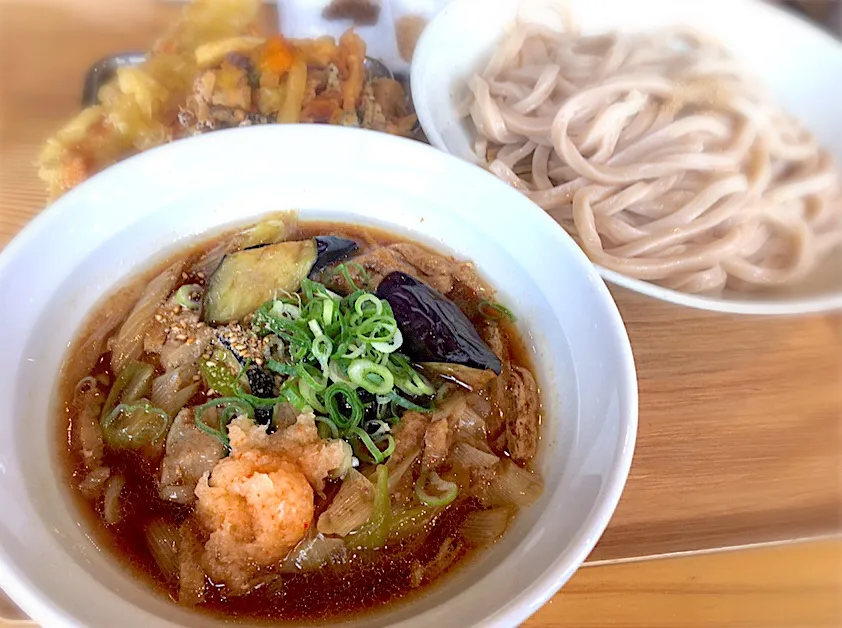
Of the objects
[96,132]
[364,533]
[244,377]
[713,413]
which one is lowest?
[713,413]

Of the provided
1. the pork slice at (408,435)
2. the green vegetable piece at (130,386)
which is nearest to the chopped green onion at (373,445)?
the pork slice at (408,435)

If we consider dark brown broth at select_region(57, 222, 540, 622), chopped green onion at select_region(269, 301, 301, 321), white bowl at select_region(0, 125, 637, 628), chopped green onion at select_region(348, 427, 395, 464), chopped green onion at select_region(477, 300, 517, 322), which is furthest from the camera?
chopped green onion at select_region(477, 300, 517, 322)

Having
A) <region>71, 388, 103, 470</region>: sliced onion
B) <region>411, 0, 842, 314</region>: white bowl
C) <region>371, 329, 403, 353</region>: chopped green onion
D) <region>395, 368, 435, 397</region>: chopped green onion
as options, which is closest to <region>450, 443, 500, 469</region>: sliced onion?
<region>395, 368, 435, 397</region>: chopped green onion

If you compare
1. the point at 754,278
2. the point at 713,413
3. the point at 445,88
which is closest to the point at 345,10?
the point at 445,88

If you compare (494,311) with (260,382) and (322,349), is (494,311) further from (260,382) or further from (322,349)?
(260,382)

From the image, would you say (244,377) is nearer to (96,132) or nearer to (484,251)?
(484,251)

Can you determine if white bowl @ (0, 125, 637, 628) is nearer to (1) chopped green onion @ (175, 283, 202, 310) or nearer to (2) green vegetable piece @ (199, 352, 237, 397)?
(1) chopped green onion @ (175, 283, 202, 310)
